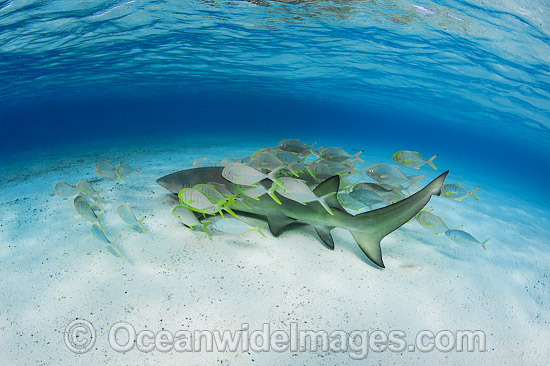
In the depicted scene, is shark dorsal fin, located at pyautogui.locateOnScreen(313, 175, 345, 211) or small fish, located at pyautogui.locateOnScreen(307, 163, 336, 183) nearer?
shark dorsal fin, located at pyautogui.locateOnScreen(313, 175, 345, 211)

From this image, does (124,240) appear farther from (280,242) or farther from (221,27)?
(221,27)

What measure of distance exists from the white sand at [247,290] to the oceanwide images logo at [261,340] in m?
0.05

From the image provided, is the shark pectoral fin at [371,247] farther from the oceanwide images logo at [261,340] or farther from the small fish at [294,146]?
the small fish at [294,146]

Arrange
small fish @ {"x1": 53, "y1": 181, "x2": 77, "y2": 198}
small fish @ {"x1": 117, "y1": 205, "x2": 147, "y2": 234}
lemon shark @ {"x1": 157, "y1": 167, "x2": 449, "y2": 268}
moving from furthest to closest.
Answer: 1. small fish @ {"x1": 53, "y1": 181, "x2": 77, "y2": 198}
2. small fish @ {"x1": 117, "y1": 205, "x2": 147, "y2": 234}
3. lemon shark @ {"x1": 157, "y1": 167, "x2": 449, "y2": 268}

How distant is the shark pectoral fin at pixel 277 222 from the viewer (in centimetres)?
337

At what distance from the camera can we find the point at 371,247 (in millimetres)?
2957

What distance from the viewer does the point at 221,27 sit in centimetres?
1436

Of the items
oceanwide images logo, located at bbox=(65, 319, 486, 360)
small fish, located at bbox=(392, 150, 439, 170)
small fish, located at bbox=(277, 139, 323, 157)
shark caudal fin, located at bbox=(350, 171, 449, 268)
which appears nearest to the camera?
oceanwide images logo, located at bbox=(65, 319, 486, 360)

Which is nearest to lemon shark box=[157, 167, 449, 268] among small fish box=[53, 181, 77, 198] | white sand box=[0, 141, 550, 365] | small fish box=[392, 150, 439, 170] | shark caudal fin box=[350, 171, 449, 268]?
shark caudal fin box=[350, 171, 449, 268]

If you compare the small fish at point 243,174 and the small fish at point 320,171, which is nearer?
the small fish at point 243,174

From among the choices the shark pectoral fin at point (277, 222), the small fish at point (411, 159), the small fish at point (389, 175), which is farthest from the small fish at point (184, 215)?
the small fish at point (411, 159)

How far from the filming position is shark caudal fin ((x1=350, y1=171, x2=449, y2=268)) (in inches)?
98.0

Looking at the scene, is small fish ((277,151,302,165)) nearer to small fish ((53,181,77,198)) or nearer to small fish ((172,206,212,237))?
small fish ((172,206,212,237))

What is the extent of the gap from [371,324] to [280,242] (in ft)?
4.47
